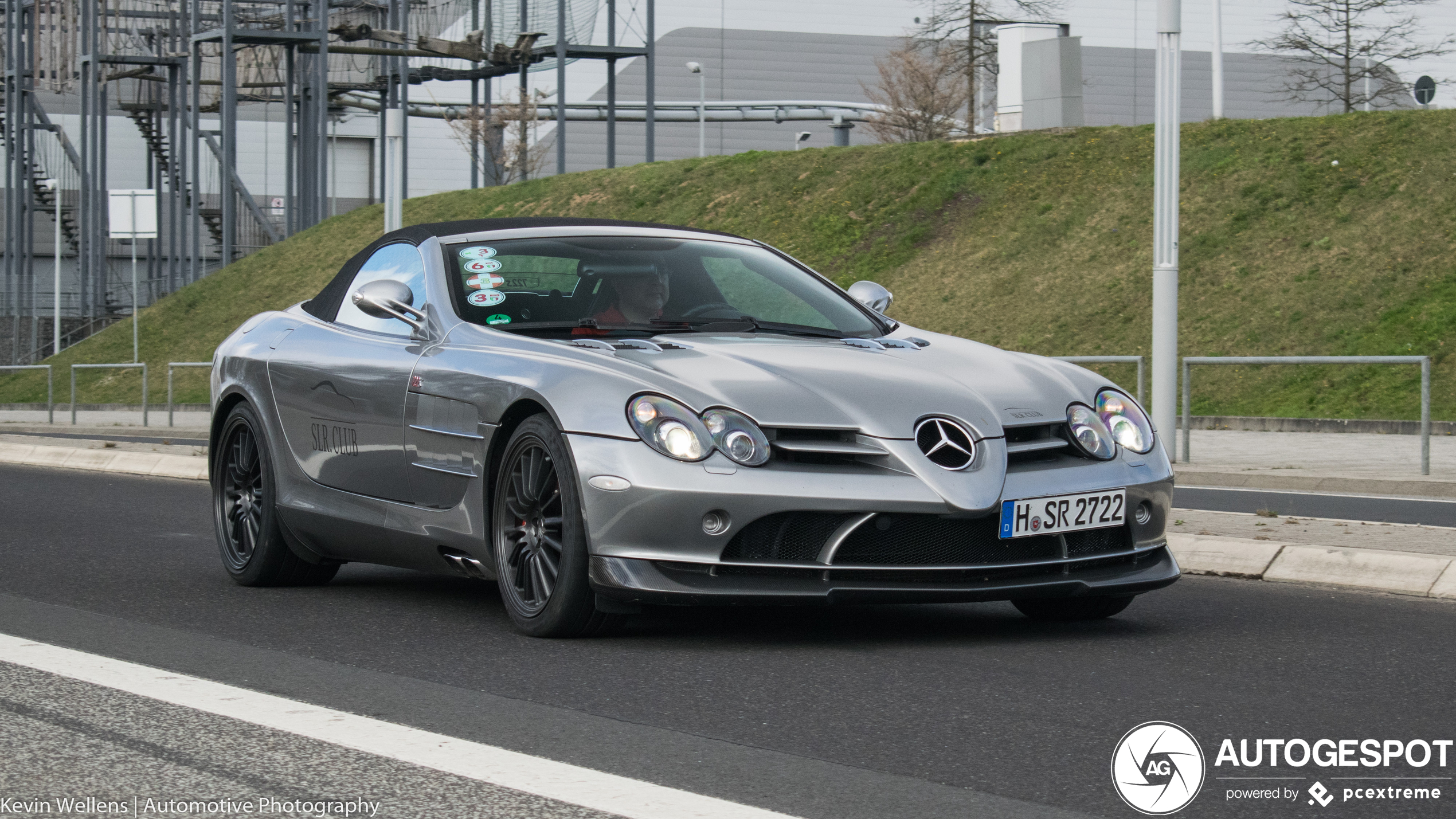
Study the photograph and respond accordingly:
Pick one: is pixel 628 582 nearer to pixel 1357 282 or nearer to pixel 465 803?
pixel 465 803

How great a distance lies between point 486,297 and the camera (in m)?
6.93

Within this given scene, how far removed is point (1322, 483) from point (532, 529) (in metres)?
9.08

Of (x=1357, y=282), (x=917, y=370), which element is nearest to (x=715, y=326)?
(x=917, y=370)

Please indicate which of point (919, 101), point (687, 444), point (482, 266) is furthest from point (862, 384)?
point (919, 101)

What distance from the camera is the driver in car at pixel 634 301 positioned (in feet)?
22.2

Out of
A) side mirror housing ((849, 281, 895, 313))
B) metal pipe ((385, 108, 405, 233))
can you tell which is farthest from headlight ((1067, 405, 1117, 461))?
metal pipe ((385, 108, 405, 233))

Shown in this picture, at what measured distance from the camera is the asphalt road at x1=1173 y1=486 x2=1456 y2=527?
1107 cm

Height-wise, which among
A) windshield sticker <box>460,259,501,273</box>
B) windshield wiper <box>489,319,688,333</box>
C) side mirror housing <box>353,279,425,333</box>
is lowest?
windshield wiper <box>489,319,688,333</box>

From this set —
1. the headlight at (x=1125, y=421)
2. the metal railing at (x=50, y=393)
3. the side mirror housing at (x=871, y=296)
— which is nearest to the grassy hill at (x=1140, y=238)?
the metal railing at (x=50, y=393)

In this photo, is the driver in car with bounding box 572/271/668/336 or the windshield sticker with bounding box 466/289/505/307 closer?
the driver in car with bounding box 572/271/668/336

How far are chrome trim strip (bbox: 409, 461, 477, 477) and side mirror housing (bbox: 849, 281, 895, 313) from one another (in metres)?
1.83

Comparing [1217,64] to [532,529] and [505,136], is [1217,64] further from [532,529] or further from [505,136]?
[532,529]

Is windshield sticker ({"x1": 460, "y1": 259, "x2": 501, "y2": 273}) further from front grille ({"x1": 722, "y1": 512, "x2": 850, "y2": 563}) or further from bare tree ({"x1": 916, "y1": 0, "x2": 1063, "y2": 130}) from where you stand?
bare tree ({"x1": 916, "y1": 0, "x2": 1063, "y2": 130})

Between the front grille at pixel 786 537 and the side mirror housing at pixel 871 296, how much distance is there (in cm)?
192
